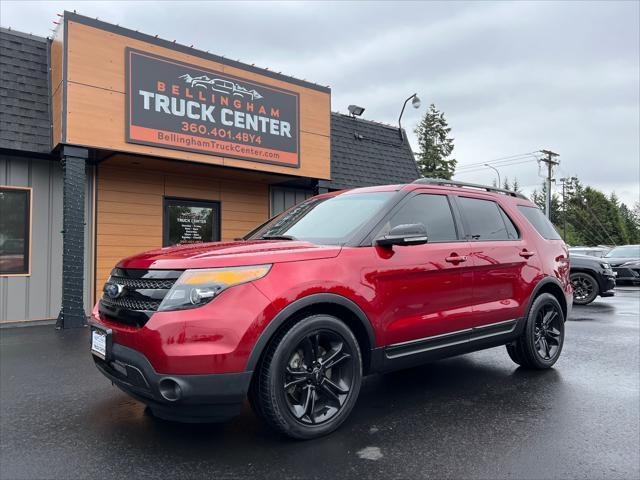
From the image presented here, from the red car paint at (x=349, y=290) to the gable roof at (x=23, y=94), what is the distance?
5.26 metres

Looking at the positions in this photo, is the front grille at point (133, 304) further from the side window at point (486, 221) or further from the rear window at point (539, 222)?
the rear window at point (539, 222)

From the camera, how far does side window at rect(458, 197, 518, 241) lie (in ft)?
14.4

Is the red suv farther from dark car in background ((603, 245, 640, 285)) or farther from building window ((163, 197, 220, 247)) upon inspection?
dark car in background ((603, 245, 640, 285))

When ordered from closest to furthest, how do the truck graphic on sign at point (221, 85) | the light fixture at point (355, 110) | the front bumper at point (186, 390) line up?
1. the front bumper at point (186, 390)
2. the truck graphic on sign at point (221, 85)
3. the light fixture at point (355, 110)

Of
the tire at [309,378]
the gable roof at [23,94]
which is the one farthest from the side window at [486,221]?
the gable roof at [23,94]

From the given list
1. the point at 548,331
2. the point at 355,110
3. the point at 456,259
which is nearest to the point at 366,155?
the point at 355,110

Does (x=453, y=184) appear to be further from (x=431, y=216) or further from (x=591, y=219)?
(x=591, y=219)

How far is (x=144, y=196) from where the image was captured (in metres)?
9.48

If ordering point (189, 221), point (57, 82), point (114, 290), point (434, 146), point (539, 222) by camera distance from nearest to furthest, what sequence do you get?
point (114, 290) → point (539, 222) → point (57, 82) → point (189, 221) → point (434, 146)

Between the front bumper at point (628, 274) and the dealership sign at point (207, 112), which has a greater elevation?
the dealership sign at point (207, 112)

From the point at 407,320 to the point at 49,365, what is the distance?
4.05m

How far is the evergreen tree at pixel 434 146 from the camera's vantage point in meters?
45.0

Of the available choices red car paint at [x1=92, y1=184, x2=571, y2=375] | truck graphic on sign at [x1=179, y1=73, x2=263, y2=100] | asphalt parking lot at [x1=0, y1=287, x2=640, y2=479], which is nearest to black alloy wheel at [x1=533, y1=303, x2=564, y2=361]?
asphalt parking lot at [x1=0, y1=287, x2=640, y2=479]

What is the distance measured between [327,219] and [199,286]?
1.43m
